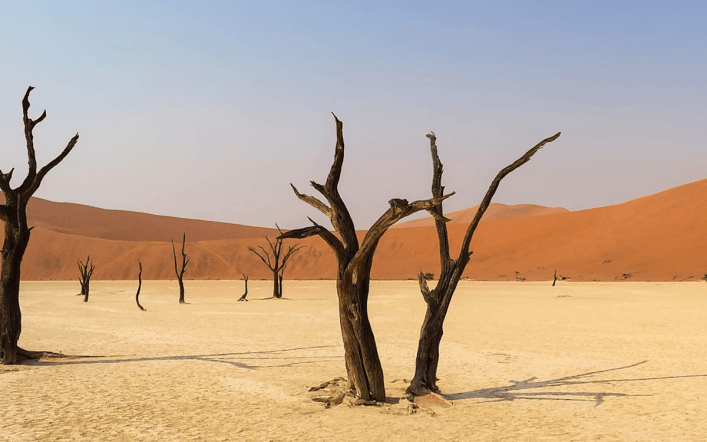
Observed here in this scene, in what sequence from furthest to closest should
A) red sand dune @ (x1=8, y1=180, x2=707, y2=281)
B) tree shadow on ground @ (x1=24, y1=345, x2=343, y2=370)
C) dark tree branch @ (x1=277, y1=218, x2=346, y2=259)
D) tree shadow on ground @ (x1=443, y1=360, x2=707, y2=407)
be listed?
1. red sand dune @ (x1=8, y1=180, x2=707, y2=281)
2. tree shadow on ground @ (x1=24, y1=345, x2=343, y2=370)
3. tree shadow on ground @ (x1=443, y1=360, x2=707, y2=407)
4. dark tree branch @ (x1=277, y1=218, x2=346, y2=259)

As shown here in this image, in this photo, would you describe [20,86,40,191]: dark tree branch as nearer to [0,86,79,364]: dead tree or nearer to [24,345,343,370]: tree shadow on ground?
[0,86,79,364]: dead tree

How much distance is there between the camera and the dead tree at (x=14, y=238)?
40.2 ft

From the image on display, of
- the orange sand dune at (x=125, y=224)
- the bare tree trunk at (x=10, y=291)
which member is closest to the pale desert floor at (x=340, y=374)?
the bare tree trunk at (x=10, y=291)

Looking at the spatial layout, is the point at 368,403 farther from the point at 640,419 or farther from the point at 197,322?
the point at 197,322

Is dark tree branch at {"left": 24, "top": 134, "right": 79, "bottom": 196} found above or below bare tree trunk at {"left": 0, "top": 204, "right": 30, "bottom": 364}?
above

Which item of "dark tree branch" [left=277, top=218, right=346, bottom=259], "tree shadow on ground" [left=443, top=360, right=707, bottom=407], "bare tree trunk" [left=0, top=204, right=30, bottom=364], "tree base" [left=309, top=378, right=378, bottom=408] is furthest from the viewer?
"bare tree trunk" [left=0, top=204, right=30, bottom=364]

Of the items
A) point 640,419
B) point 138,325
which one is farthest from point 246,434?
point 138,325

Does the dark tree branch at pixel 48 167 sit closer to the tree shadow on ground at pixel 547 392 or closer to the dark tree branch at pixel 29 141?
the dark tree branch at pixel 29 141

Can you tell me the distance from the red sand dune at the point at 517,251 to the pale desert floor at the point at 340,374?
44.5 meters

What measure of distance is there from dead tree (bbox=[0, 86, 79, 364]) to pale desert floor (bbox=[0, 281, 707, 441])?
0.69 metres

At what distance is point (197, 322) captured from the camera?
21438 millimetres

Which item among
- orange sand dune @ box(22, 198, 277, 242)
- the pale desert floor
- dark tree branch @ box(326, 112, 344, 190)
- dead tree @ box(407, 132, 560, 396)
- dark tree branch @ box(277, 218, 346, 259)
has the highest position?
orange sand dune @ box(22, 198, 277, 242)

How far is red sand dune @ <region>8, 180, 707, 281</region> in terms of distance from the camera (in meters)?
62.5

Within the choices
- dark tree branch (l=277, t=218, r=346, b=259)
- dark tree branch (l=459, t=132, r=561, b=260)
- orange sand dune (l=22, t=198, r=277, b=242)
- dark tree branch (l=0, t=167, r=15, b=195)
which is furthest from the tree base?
orange sand dune (l=22, t=198, r=277, b=242)
